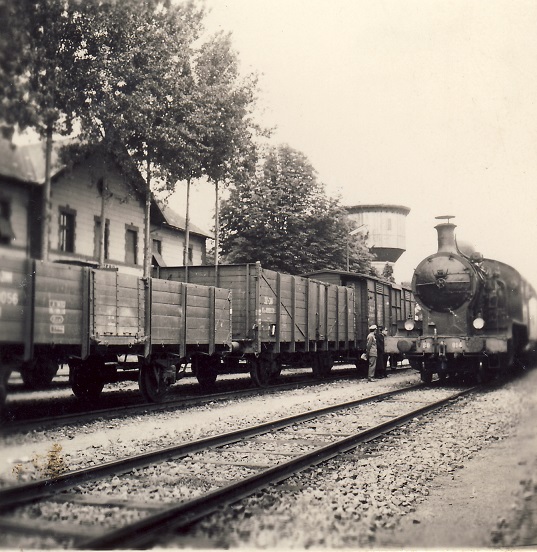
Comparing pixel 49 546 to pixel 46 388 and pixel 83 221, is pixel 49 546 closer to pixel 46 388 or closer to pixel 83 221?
pixel 83 221

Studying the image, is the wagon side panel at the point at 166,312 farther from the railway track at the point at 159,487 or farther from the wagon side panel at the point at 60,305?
the railway track at the point at 159,487

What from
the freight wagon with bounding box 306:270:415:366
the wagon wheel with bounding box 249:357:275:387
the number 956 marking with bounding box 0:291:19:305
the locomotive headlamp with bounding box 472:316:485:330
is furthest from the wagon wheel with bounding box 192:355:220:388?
the number 956 marking with bounding box 0:291:19:305

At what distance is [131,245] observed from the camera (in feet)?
19.5

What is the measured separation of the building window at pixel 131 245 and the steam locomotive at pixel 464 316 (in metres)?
8.57

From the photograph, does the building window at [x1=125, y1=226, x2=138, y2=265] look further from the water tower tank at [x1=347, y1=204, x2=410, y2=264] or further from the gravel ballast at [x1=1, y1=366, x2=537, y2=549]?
the water tower tank at [x1=347, y1=204, x2=410, y2=264]

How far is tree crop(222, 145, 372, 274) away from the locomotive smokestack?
168 inches

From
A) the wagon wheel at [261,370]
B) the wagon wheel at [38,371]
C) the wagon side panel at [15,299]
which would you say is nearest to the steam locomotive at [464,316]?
the wagon wheel at [261,370]

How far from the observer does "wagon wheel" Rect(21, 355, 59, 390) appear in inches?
244

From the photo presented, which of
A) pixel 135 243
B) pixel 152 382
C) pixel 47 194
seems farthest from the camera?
pixel 152 382

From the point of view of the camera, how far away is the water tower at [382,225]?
731cm

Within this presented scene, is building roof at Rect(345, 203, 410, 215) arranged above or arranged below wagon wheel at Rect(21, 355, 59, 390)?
above

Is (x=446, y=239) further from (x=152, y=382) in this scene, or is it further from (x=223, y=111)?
(x=223, y=111)

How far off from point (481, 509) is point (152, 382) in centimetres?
644

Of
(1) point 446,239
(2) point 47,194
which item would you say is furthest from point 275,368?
(2) point 47,194
